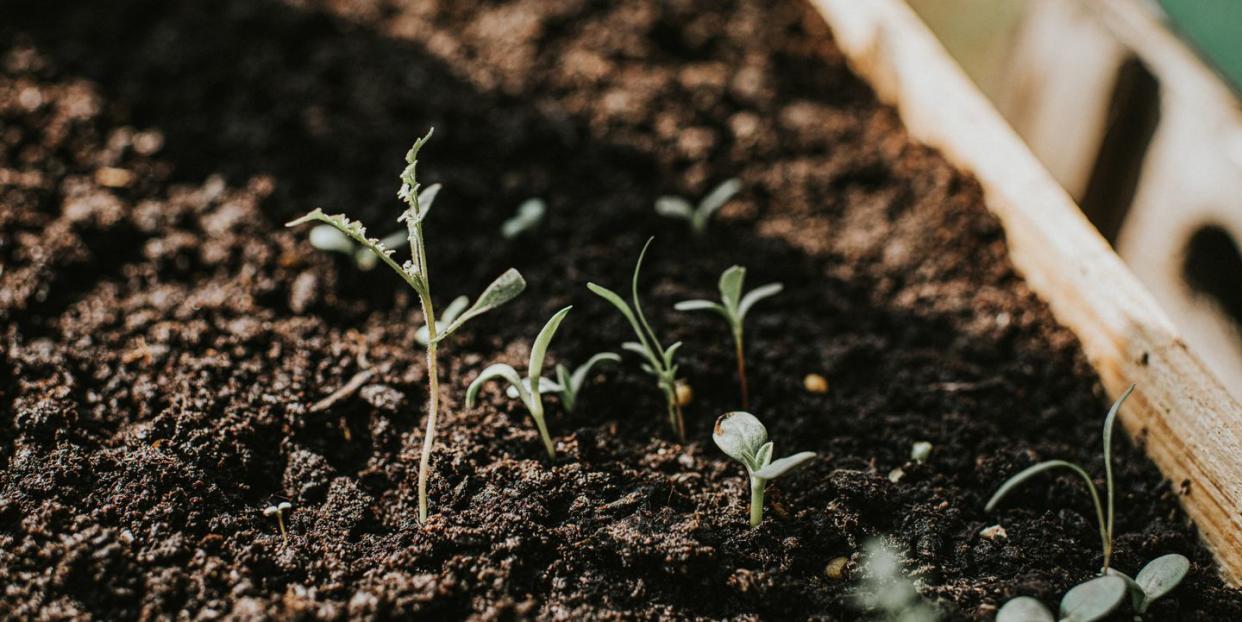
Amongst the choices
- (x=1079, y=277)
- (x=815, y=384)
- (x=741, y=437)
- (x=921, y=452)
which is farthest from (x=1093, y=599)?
(x=1079, y=277)

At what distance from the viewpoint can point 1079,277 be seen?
162 cm

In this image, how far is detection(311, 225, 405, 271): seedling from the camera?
5.14 ft

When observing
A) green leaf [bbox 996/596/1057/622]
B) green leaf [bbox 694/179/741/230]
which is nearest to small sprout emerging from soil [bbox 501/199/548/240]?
green leaf [bbox 694/179/741/230]

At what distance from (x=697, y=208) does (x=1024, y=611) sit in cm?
102

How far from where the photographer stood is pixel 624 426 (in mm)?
1486

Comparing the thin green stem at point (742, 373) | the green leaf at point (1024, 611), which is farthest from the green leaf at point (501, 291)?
the green leaf at point (1024, 611)

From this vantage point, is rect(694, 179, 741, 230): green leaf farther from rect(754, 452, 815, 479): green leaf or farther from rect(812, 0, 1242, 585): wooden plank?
rect(754, 452, 815, 479): green leaf

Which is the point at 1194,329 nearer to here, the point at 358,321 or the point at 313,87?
the point at 358,321

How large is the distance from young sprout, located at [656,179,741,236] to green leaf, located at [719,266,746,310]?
36 centimetres

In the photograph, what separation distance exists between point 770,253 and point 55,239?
4.42 ft

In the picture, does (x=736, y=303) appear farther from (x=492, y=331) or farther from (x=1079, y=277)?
(x=1079, y=277)

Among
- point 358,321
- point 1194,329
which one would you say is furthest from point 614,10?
point 1194,329

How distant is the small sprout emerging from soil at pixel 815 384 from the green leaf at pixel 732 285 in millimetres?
216

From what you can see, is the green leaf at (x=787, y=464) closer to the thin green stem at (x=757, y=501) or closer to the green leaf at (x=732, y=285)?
the thin green stem at (x=757, y=501)
